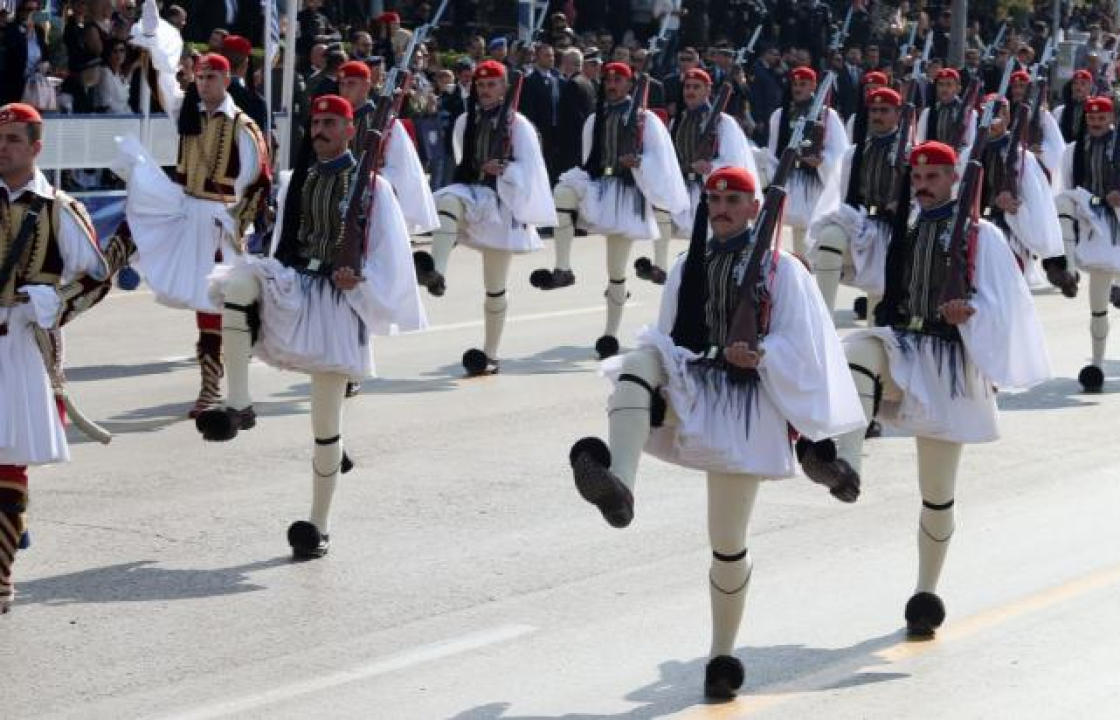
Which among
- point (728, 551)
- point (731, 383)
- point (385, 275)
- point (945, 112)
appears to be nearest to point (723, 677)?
point (728, 551)

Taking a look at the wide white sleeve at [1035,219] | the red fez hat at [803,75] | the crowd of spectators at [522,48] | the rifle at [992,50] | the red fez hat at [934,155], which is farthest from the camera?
the rifle at [992,50]

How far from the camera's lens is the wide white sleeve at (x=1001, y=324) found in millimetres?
10312

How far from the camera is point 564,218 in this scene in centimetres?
1972

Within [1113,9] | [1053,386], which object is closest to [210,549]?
[1053,386]

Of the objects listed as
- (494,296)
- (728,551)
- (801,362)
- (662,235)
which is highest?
(801,362)

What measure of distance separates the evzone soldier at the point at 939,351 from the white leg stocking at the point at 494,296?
7.47m

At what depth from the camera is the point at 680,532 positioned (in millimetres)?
12469

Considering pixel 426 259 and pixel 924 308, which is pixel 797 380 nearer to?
pixel 924 308

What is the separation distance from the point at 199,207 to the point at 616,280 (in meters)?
4.83

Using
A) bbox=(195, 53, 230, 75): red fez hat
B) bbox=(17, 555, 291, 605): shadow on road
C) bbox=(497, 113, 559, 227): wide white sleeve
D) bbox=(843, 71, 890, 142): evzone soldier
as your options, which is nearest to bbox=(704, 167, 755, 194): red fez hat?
bbox=(17, 555, 291, 605): shadow on road

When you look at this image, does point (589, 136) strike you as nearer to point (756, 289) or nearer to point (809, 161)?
point (809, 161)

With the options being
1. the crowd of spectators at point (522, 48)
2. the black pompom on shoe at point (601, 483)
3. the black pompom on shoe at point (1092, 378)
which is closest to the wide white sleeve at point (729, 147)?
the crowd of spectators at point (522, 48)

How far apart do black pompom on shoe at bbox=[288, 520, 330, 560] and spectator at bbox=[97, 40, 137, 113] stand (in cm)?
1193

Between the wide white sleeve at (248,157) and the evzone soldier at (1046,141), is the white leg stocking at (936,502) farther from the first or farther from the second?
the evzone soldier at (1046,141)
